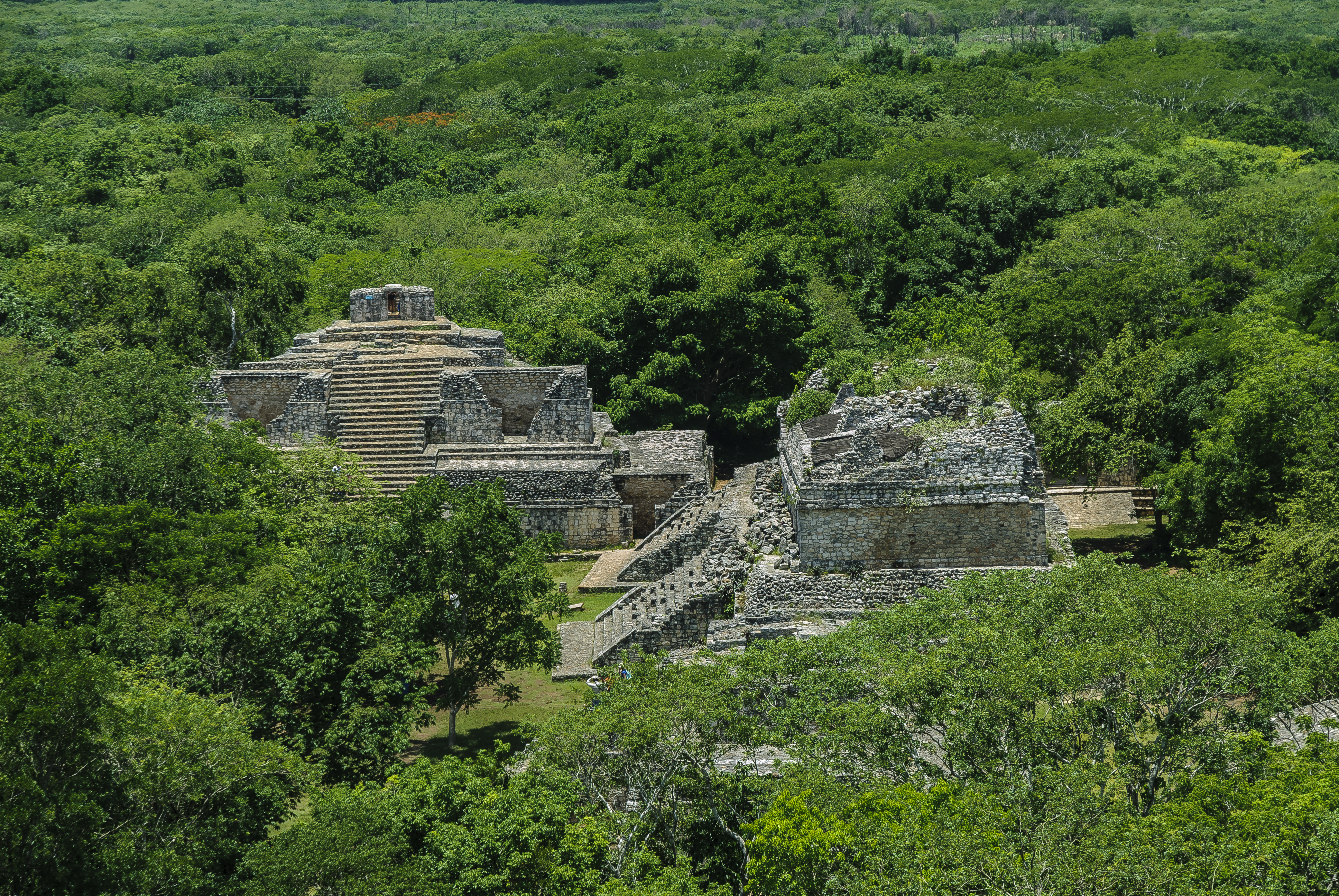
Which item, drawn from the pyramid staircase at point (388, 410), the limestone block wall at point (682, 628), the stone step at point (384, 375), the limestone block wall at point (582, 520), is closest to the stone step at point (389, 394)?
the pyramid staircase at point (388, 410)

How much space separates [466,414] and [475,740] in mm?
12486

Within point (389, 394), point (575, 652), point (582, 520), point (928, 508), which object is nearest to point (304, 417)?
point (389, 394)

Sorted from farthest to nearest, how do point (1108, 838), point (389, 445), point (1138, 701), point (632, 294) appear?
point (632, 294)
point (389, 445)
point (1138, 701)
point (1108, 838)

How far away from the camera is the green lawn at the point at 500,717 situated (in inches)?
832

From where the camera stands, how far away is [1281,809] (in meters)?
13.5

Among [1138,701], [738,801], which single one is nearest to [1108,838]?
[1138,701]

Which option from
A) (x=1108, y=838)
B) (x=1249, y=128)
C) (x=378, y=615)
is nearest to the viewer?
(x=1108, y=838)

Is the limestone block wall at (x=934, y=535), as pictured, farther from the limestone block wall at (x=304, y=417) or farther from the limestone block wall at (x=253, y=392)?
the limestone block wall at (x=253, y=392)

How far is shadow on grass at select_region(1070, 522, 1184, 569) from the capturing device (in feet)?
93.2

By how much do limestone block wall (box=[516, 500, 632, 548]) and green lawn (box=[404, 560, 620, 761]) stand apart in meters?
5.74

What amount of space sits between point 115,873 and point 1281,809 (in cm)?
1167

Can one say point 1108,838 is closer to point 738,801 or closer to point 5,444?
point 738,801

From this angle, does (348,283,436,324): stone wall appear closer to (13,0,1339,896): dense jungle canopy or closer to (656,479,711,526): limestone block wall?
(13,0,1339,896): dense jungle canopy

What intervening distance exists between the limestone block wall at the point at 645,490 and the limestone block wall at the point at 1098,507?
841cm
